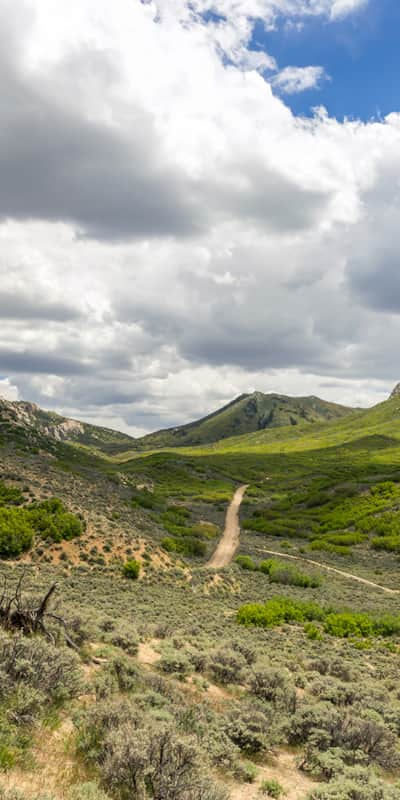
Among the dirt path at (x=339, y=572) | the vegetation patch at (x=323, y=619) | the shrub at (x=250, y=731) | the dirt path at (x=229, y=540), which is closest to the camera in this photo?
the shrub at (x=250, y=731)

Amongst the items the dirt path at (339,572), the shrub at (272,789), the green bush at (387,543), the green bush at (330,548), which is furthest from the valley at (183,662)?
the green bush at (387,543)

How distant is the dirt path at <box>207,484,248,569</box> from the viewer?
50944mm

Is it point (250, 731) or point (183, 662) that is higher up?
point (250, 731)

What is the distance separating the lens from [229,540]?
218 ft

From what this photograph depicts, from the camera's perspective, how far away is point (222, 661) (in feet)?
51.7

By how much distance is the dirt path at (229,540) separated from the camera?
5094cm

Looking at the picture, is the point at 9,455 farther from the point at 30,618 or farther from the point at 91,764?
the point at 91,764

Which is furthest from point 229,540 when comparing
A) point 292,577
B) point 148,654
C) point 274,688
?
point 274,688

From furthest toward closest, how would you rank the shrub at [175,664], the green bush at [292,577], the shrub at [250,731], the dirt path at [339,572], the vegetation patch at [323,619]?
the dirt path at [339,572] → the green bush at [292,577] → the vegetation patch at [323,619] → the shrub at [175,664] → the shrub at [250,731]

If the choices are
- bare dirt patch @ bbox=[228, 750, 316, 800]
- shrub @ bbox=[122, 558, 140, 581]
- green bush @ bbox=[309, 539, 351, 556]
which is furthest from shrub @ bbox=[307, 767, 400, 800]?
green bush @ bbox=[309, 539, 351, 556]

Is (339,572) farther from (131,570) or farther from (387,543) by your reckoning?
(131,570)

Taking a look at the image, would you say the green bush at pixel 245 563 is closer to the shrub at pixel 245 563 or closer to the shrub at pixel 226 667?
the shrub at pixel 245 563

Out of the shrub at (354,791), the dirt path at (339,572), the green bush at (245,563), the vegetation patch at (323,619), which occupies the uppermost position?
the shrub at (354,791)

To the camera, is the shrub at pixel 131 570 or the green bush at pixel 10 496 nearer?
the shrub at pixel 131 570
